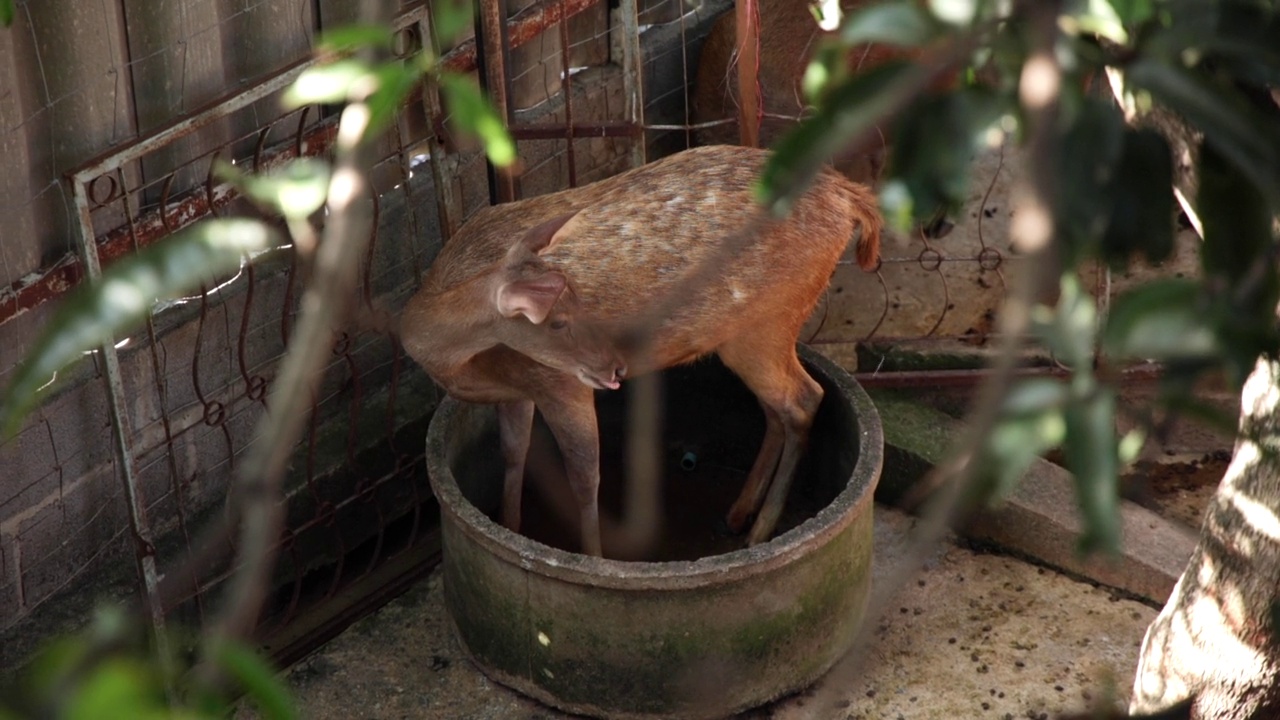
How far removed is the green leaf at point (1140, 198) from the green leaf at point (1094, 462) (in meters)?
0.20

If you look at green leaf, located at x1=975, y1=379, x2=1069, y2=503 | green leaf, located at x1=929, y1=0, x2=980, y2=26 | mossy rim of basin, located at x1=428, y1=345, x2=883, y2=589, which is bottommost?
mossy rim of basin, located at x1=428, y1=345, x2=883, y2=589

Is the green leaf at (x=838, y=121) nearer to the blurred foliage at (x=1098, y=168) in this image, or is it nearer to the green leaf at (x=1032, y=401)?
the blurred foliage at (x=1098, y=168)

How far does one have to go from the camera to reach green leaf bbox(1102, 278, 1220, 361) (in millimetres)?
1591

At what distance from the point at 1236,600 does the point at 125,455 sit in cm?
269

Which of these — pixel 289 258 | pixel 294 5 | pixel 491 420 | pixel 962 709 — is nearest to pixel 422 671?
pixel 491 420

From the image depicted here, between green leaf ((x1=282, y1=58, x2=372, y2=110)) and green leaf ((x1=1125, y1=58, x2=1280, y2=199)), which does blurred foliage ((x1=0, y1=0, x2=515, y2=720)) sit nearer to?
green leaf ((x1=282, y1=58, x2=372, y2=110))

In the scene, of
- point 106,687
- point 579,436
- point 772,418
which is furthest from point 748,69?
point 106,687

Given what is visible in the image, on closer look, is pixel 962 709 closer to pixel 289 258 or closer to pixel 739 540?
pixel 739 540

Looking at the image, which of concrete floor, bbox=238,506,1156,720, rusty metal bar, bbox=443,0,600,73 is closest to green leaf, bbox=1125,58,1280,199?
concrete floor, bbox=238,506,1156,720

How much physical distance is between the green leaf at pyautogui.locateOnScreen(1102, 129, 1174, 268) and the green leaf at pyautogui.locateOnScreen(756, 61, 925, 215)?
0.27 meters

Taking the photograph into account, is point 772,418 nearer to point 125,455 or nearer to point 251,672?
point 125,455

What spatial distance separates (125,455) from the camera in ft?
13.7

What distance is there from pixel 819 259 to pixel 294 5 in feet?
5.43

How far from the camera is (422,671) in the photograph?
4875mm
